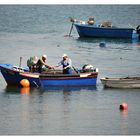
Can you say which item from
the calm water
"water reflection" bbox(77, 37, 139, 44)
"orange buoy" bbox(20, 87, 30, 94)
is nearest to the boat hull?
the calm water

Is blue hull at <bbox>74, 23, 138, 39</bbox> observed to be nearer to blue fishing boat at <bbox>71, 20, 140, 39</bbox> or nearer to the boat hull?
blue fishing boat at <bbox>71, 20, 140, 39</bbox>

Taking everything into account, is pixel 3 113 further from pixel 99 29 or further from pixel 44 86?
pixel 99 29

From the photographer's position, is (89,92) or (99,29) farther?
(99,29)

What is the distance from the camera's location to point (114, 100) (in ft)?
100

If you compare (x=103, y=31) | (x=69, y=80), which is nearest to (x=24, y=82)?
(x=69, y=80)

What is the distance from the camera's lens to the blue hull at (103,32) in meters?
55.3

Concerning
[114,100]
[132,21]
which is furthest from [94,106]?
[132,21]

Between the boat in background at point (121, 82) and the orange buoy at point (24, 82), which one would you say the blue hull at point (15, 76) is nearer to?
the orange buoy at point (24, 82)

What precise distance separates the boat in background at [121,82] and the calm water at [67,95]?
267mm

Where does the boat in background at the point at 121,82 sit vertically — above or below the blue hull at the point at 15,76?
below

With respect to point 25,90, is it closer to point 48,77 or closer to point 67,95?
point 48,77

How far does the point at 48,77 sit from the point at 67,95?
1.49m

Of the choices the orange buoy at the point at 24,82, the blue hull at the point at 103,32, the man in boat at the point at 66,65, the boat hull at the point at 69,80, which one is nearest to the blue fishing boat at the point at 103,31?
the blue hull at the point at 103,32

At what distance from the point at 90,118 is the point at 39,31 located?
37490 mm
